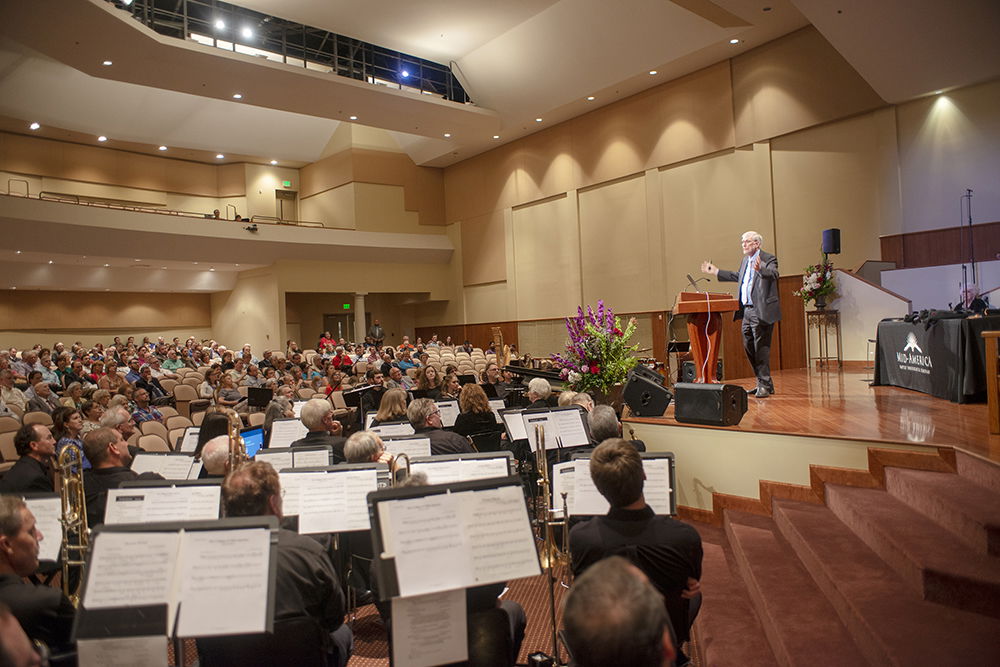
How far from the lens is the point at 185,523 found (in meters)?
2.00

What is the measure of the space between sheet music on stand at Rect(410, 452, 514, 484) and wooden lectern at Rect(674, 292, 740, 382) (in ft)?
11.0

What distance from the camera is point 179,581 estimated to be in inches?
76.5

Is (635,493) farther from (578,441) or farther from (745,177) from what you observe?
(745,177)

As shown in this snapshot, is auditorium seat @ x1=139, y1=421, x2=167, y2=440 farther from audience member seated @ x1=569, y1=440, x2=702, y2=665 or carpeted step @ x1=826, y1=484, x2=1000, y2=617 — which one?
carpeted step @ x1=826, y1=484, x2=1000, y2=617

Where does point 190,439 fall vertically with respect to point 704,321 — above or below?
below

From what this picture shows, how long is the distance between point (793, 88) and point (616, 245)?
497 centimetres

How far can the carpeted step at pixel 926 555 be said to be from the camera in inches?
97.0

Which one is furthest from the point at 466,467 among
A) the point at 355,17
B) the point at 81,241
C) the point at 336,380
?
the point at 81,241

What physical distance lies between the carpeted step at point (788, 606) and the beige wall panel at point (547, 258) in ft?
42.1

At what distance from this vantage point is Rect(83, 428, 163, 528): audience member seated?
12.0 feet

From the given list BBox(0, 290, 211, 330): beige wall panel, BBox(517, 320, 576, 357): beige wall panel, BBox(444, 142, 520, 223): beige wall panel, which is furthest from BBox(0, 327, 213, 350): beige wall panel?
BBox(517, 320, 576, 357): beige wall panel

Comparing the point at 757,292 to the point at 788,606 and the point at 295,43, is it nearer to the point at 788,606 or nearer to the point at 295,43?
the point at 788,606

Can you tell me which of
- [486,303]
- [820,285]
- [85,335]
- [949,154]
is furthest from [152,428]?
[85,335]

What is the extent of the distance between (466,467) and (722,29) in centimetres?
1103
